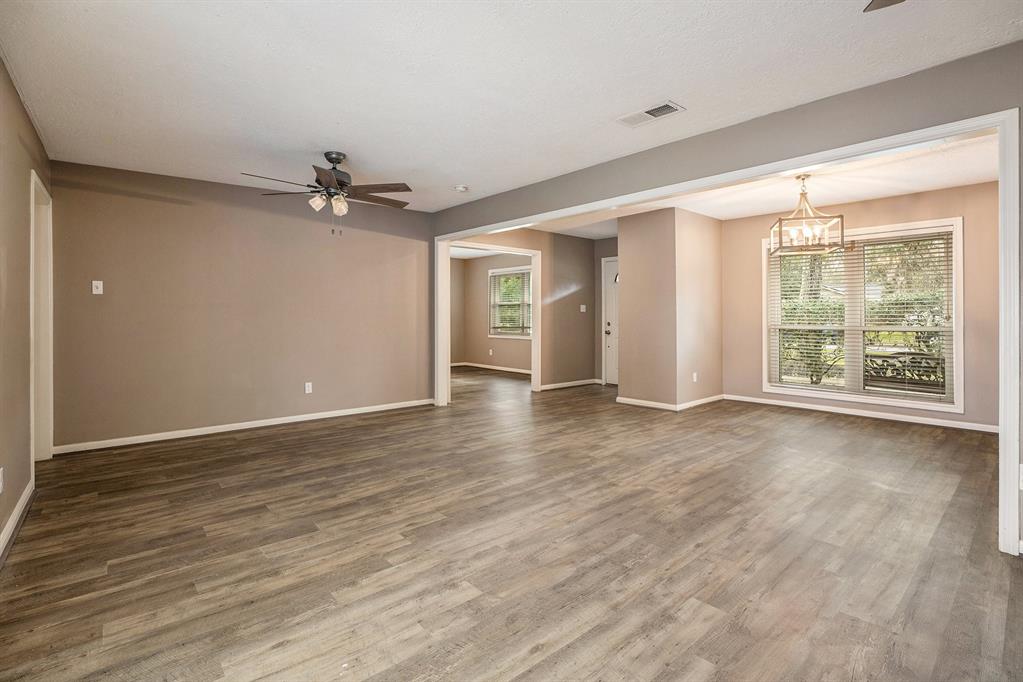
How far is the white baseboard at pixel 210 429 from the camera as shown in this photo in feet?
15.2

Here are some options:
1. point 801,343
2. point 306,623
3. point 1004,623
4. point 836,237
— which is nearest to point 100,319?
point 306,623

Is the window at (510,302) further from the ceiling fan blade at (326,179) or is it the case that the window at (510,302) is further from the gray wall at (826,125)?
the ceiling fan blade at (326,179)

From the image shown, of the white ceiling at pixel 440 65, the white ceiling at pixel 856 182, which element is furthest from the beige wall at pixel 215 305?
the white ceiling at pixel 856 182

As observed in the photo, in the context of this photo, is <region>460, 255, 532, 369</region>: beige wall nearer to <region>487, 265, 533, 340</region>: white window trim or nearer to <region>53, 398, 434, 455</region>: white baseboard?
<region>487, 265, 533, 340</region>: white window trim

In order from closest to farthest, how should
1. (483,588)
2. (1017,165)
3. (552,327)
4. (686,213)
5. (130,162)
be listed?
(483,588) → (1017,165) → (130,162) → (686,213) → (552,327)

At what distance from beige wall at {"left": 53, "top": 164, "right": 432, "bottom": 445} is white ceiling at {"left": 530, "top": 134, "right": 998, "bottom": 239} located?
314 centimetres

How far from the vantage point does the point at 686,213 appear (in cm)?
662

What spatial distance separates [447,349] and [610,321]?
3.39 m

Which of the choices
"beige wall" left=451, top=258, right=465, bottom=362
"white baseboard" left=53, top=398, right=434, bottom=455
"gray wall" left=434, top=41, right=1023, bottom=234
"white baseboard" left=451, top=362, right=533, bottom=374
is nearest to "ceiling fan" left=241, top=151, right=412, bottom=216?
"gray wall" left=434, top=41, right=1023, bottom=234

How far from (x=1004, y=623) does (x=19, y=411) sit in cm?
532

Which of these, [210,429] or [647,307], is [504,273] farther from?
[210,429]

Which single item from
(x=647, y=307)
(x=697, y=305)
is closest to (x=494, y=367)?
(x=647, y=307)

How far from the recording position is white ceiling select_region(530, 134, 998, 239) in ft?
14.0

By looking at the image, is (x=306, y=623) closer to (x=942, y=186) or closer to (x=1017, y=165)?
(x=1017, y=165)
